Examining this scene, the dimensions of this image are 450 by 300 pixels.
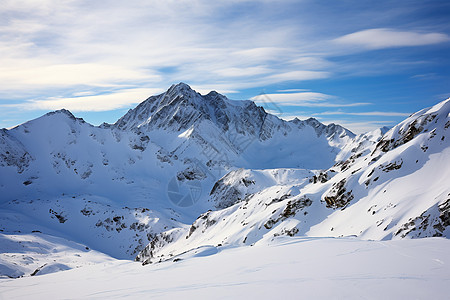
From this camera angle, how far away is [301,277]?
7168 millimetres

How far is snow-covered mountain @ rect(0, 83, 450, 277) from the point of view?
20078 mm

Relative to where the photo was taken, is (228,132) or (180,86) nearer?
(180,86)

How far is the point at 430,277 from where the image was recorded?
6.29m

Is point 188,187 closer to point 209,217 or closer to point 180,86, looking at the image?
point 209,217

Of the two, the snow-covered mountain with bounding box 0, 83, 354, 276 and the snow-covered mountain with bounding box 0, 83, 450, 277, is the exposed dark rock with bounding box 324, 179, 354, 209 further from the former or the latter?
the snow-covered mountain with bounding box 0, 83, 354, 276

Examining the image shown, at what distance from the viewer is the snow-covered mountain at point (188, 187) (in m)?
20.1

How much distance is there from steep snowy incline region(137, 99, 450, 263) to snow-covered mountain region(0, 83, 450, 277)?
100 mm

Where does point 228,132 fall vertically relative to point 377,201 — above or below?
above

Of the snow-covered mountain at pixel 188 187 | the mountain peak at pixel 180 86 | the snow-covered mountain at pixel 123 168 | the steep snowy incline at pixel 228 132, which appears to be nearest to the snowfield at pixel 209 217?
the snow-covered mountain at pixel 188 187

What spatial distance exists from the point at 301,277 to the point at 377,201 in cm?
1573

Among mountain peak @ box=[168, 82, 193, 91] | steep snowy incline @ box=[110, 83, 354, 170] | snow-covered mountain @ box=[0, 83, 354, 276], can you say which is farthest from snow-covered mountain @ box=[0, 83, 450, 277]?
steep snowy incline @ box=[110, 83, 354, 170]

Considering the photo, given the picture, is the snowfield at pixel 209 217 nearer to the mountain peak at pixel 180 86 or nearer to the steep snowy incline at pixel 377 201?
the steep snowy incline at pixel 377 201

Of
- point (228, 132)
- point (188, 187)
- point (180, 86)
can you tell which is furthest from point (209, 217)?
point (180, 86)

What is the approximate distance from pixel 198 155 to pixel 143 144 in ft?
58.0
